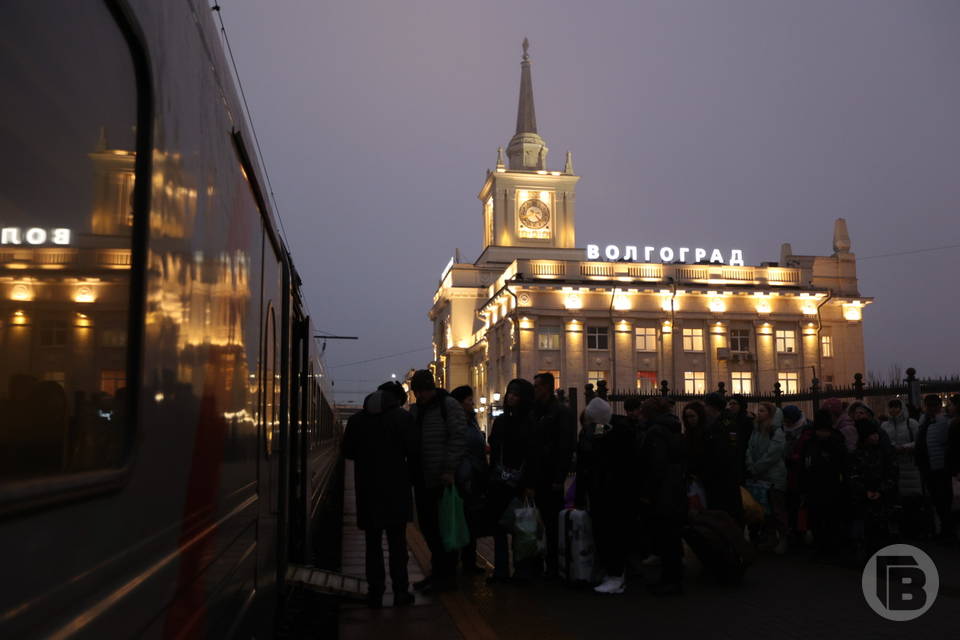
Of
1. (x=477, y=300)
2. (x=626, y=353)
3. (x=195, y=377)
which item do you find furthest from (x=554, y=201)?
(x=195, y=377)

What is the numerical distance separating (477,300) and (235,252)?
8284cm

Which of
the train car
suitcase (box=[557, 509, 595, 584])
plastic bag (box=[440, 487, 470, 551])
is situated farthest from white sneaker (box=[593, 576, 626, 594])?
the train car

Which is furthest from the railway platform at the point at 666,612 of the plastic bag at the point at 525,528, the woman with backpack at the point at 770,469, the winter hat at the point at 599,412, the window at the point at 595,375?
the window at the point at 595,375

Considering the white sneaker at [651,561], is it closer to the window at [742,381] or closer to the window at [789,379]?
the window at [742,381]

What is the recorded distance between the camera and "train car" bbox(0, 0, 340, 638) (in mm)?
1540

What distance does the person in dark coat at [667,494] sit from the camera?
8680mm

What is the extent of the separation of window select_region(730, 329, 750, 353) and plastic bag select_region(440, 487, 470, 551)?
60.2 metres

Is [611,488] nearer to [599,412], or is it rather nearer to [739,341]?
[599,412]

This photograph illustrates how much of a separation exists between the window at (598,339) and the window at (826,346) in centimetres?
1631

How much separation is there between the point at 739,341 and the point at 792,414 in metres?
56.7

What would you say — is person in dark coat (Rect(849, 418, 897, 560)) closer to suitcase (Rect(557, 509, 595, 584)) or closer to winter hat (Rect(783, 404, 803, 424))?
winter hat (Rect(783, 404, 803, 424))

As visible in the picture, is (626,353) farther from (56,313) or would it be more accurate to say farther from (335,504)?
(56,313)

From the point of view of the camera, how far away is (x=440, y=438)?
908 centimetres

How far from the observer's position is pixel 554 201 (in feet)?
289
